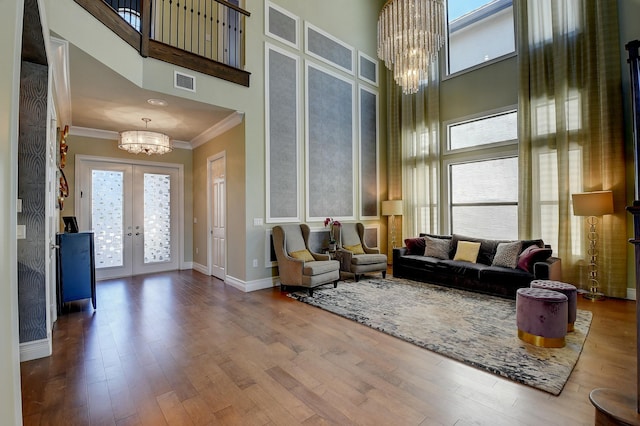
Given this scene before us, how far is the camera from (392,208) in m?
6.49

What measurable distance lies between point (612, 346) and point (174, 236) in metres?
6.86

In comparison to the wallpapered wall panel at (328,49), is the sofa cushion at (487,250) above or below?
below

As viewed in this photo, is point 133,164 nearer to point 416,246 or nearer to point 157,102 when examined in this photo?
point 157,102

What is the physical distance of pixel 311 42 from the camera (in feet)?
18.8

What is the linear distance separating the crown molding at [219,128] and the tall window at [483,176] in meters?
4.08

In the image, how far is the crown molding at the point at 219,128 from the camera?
4.88 m

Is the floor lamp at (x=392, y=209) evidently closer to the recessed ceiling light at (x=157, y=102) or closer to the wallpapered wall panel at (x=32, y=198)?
the recessed ceiling light at (x=157, y=102)

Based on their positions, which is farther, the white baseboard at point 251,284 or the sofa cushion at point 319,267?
the white baseboard at point 251,284

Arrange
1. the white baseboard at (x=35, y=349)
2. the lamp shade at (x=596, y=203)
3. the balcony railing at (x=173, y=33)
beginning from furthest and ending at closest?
the lamp shade at (x=596, y=203) → the balcony railing at (x=173, y=33) → the white baseboard at (x=35, y=349)

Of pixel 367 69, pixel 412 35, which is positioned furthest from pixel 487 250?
pixel 367 69

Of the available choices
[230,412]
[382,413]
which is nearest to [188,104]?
[230,412]

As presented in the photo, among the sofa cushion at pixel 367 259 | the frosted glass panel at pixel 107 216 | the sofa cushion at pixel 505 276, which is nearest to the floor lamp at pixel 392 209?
the sofa cushion at pixel 367 259

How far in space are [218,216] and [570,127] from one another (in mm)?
5963

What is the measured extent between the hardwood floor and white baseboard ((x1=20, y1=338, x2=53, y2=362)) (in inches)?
3.4
